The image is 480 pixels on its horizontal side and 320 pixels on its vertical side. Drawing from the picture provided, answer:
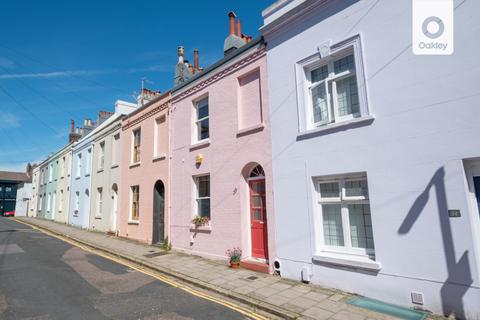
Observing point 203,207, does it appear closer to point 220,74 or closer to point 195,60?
point 220,74

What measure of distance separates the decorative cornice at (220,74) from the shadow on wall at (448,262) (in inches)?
231

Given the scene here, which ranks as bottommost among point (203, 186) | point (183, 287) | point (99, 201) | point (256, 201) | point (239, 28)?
point (183, 287)

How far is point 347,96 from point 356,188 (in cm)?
222

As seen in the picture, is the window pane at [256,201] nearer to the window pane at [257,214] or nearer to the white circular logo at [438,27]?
the window pane at [257,214]

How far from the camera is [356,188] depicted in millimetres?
6477

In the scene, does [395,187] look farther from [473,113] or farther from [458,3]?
[458,3]

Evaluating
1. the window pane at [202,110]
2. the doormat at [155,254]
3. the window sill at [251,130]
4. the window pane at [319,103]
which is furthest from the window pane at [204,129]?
the window pane at [319,103]

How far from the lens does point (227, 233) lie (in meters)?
9.25

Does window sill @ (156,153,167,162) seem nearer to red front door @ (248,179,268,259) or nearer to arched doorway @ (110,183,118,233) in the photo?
arched doorway @ (110,183,118,233)

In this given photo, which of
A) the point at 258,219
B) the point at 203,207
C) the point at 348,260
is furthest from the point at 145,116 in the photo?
the point at 348,260

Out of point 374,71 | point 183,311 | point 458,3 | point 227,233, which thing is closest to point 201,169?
point 227,233

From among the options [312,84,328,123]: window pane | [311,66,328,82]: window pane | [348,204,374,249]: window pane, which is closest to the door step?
[348,204,374,249]: window pane

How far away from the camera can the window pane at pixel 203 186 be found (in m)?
10.6

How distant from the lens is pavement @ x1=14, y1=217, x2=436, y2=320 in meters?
5.25
